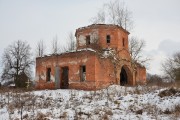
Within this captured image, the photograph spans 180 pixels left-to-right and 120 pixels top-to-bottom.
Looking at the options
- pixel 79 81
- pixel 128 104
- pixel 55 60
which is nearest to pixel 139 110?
Answer: pixel 128 104

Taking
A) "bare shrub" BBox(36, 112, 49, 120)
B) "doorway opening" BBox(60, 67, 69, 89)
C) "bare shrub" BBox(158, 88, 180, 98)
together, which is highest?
"doorway opening" BBox(60, 67, 69, 89)

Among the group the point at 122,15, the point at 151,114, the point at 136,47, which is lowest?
the point at 151,114

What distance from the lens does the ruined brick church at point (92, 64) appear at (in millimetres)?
25406

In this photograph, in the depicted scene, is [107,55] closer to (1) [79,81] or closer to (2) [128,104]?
(1) [79,81]

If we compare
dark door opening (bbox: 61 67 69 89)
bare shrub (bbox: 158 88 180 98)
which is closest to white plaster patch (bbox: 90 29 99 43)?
dark door opening (bbox: 61 67 69 89)

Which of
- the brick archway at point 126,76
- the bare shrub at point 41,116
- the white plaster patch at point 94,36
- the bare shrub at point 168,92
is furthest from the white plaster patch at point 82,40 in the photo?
the bare shrub at point 41,116

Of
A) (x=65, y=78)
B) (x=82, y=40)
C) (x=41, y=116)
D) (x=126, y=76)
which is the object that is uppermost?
(x=82, y=40)

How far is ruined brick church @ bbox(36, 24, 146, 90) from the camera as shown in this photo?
25406 mm

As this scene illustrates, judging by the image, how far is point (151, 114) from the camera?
11.4 metres

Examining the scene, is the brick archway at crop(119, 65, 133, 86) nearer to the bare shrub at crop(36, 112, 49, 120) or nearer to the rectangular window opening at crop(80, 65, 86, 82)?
the rectangular window opening at crop(80, 65, 86, 82)

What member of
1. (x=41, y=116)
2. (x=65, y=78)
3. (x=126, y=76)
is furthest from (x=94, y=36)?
(x=41, y=116)

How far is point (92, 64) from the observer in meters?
25.1

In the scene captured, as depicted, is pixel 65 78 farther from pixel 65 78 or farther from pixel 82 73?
pixel 82 73

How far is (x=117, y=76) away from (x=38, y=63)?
9448mm
